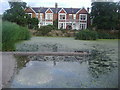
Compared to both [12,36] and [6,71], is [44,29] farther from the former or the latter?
[6,71]

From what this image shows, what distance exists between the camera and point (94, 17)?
221 cm

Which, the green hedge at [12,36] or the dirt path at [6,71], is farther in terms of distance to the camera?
the green hedge at [12,36]

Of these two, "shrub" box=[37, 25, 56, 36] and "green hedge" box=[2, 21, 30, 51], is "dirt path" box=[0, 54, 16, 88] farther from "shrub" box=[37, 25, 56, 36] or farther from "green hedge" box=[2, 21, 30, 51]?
"shrub" box=[37, 25, 56, 36]

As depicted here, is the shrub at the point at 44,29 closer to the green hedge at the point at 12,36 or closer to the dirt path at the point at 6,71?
the green hedge at the point at 12,36

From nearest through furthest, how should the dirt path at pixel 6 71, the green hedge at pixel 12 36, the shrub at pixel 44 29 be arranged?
the dirt path at pixel 6 71
the shrub at pixel 44 29
the green hedge at pixel 12 36

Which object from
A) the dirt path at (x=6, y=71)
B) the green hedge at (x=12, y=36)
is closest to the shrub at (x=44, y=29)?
the green hedge at (x=12, y=36)

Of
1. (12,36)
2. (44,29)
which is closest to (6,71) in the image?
(44,29)

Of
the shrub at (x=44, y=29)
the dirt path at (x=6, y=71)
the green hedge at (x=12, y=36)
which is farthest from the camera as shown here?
the green hedge at (x=12, y=36)

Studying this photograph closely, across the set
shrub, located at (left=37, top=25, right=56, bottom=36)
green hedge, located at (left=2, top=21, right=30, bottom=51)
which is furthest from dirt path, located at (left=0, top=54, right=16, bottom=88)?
shrub, located at (left=37, top=25, right=56, bottom=36)

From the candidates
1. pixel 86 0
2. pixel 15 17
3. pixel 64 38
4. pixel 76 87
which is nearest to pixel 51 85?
pixel 76 87

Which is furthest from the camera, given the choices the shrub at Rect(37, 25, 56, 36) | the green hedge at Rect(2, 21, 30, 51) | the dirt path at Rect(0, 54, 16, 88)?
the green hedge at Rect(2, 21, 30, 51)

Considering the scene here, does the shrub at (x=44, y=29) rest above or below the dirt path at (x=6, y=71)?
above

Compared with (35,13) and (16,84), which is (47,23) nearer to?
(35,13)

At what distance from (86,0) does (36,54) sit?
1.80 meters
